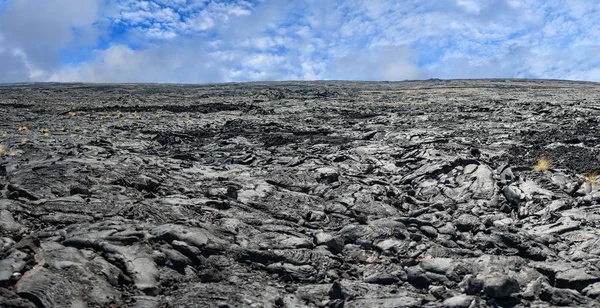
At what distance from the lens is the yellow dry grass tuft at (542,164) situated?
1519 centimetres

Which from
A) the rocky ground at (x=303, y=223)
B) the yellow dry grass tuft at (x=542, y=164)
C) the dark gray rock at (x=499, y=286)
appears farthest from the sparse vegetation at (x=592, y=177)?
the dark gray rock at (x=499, y=286)

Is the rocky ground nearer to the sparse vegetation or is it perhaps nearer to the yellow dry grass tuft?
the sparse vegetation

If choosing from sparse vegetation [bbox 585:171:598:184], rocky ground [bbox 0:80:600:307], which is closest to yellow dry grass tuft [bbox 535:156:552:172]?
rocky ground [bbox 0:80:600:307]

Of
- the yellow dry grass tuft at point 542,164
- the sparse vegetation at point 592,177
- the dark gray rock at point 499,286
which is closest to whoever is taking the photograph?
the dark gray rock at point 499,286

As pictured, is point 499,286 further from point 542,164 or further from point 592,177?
point 542,164

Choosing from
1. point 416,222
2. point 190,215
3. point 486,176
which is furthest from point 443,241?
point 190,215

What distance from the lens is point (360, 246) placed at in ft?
32.9

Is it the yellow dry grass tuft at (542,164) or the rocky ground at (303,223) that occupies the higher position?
the yellow dry grass tuft at (542,164)

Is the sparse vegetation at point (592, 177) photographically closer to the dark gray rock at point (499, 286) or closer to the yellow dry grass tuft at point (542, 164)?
the yellow dry grass tuft at point (542, 164)

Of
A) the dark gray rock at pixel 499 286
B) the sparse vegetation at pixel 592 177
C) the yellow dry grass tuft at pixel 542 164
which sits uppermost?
the yellow dry grass tuft at pixel 542 164

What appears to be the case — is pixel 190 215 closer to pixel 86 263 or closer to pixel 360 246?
pixel 86 263

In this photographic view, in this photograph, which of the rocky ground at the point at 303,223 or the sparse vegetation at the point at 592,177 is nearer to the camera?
the rocky ground at the point at 303,223

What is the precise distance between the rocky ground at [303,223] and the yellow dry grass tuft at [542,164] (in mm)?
241

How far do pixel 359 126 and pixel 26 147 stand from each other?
61.9 ft
